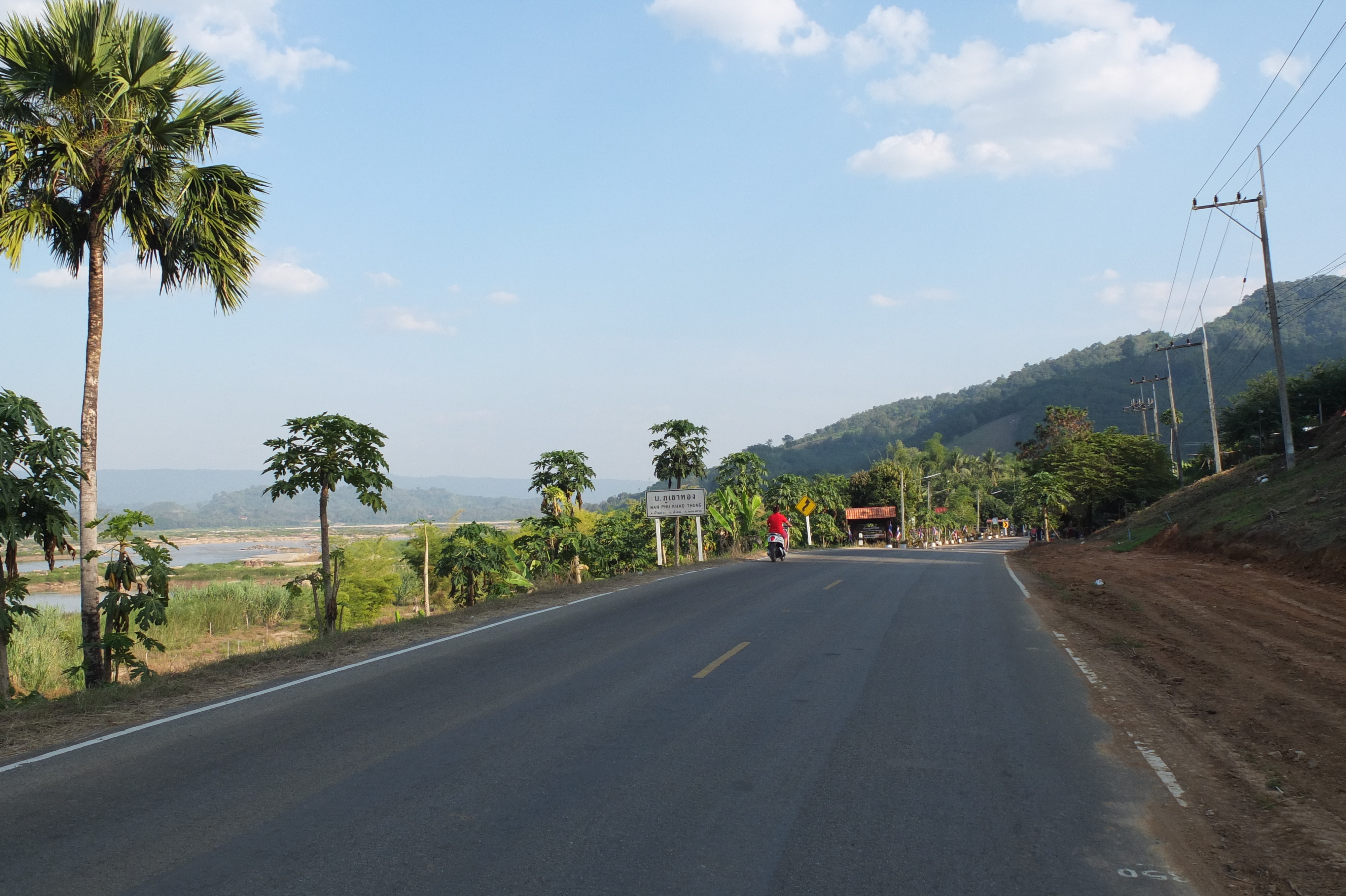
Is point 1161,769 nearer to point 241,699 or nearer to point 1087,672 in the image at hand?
point 1087,672

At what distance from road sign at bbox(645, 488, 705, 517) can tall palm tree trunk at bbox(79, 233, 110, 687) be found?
18.7 metres

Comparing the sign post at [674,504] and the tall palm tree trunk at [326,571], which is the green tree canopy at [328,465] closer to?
the tall palm tree trunk at [326,571]

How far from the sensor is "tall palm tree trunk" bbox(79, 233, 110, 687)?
11.4 m

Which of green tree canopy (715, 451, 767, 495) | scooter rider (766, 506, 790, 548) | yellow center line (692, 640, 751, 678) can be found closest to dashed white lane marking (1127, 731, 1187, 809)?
yellow center line (692, 640, 751, 678)

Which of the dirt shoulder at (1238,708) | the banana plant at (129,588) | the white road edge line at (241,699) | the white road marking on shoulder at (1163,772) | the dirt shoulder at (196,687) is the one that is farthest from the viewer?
the banana plant at (129,588)

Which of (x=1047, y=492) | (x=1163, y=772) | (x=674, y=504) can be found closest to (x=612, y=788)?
(x=1163, y=772)

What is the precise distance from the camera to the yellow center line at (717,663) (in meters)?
9.32

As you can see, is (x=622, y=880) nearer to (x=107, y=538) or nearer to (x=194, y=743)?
(x=194, y=743)

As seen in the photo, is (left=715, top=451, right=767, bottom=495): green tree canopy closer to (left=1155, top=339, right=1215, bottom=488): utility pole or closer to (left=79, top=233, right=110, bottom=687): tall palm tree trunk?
(left=1155, top=339, right=1215, bottom=488): utility pole

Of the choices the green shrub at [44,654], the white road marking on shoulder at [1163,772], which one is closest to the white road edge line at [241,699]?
the white road marking on shoulder at [1163,772]

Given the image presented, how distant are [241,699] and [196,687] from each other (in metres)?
1.01

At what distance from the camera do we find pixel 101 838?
4906 mm

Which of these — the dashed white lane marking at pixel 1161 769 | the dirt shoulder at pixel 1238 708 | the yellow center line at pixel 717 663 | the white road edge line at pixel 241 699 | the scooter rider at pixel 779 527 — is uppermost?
the scooter rider at pixel 779 527

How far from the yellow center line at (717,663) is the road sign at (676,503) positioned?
58.2 feet
